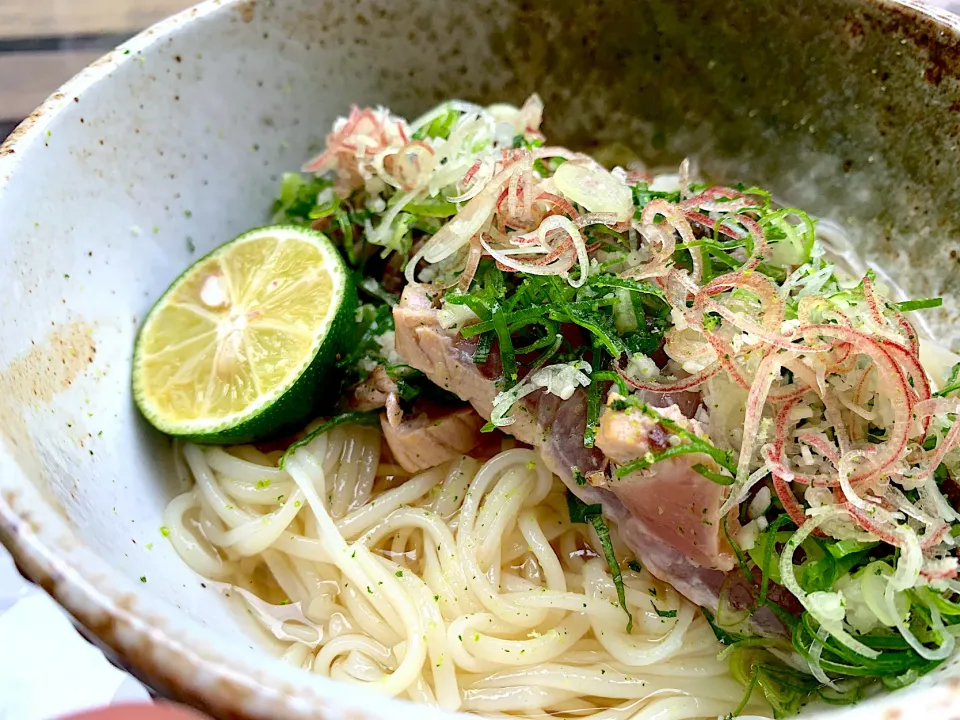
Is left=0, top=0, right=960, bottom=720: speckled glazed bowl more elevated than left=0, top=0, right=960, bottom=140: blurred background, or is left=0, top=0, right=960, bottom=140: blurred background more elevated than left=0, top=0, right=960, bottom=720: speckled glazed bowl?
left=0, top=0, right=960, bottom=720: speckled glazed bowl

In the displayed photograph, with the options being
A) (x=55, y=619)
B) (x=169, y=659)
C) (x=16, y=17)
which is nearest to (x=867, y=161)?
(x=169, y=659)

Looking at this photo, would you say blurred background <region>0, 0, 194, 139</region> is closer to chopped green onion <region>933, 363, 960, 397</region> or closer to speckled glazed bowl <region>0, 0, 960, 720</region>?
speckled glazed bowl <region>0, 0, 960, 720</region>

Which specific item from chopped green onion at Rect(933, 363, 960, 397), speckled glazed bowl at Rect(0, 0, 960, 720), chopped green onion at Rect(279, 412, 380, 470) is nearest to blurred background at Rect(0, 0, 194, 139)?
speckled glazed bowl at Rect(0, 0, 960, 720)

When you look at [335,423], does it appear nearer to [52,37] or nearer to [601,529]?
[601,529]

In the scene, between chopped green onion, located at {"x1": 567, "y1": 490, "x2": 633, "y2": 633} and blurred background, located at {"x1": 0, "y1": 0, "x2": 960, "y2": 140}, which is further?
blurred background, located at {"x1": 0, "y1": 0, "x2": 960, "y2": 140}

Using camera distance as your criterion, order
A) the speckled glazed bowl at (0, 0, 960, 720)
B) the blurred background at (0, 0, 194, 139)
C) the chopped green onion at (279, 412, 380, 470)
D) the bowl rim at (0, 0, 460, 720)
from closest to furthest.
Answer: the bowl rim at (0, 0, 460, 720)
the speckled glazed bowl at (0, 0, 960, 720)
the chopped green onion at (279, 412, 380, 470)
the blurred background at (0, 0, 194, 139)

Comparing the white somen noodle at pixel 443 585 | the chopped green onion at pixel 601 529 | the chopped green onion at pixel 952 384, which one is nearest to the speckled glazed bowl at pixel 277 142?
the white somen noodle at pixel 443 585

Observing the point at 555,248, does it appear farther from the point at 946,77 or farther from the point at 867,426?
the point at 946,77
